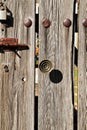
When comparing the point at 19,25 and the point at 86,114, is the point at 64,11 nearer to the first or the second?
the point at 19,25

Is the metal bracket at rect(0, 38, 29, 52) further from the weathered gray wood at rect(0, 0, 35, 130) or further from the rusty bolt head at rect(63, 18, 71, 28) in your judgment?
the rusty bolt head at rect(63, 18, 71, 28)

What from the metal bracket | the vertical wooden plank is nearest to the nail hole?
the vertical wooden plank

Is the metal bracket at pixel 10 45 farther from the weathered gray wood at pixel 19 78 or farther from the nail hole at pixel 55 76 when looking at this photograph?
the nail hole at pixel 55 76

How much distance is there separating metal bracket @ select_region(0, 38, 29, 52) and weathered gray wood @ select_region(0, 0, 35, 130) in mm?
31

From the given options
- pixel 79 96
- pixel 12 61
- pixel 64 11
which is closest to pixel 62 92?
pixel 79 96

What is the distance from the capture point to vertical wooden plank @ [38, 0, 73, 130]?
Result: 277cm

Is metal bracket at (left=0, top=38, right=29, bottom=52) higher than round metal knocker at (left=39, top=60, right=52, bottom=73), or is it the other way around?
metal bracket at (left=0, top=38, right=29, bottom=52)

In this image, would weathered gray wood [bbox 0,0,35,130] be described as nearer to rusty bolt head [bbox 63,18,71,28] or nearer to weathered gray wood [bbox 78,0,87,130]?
rusty bolt head [bbox 63,18,71,28]

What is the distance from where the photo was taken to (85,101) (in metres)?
2.84

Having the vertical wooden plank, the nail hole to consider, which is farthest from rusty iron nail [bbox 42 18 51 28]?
the nail hole

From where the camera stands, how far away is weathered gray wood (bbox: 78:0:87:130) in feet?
9.15

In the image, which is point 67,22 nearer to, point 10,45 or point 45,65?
point 45,65

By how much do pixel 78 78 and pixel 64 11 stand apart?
0.54 m

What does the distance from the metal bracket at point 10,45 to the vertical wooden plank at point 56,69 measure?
154 millimetres
